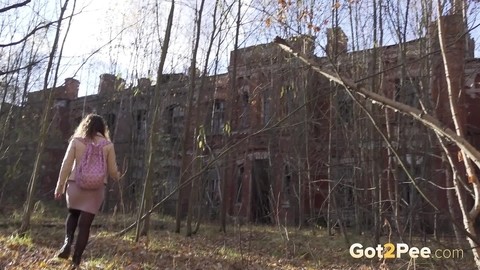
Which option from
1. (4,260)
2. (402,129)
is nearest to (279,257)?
(402,129)

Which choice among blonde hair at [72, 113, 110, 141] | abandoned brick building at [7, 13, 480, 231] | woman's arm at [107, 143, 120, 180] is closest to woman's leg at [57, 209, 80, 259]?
woman's arm at [107, 143, 120, 180]

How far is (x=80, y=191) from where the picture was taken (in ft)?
18.0

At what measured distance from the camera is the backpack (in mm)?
5492

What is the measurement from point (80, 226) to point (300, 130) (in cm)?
999

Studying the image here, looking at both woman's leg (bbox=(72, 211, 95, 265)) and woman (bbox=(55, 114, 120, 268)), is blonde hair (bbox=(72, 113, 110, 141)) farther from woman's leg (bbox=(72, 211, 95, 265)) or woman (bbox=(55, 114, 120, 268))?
woman's leg (bbox=(72, 211, 95, 265))

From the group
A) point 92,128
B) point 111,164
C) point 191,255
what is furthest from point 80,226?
point 191,255

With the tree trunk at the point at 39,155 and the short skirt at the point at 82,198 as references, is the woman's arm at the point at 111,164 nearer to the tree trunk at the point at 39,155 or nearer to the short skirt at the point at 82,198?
the short skirt at the point at 82,198

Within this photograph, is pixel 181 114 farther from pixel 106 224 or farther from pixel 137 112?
pixel 106 224

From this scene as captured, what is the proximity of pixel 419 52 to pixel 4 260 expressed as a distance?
9511mm

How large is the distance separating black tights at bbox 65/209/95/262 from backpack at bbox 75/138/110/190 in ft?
1.01

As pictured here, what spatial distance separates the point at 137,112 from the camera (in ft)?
73.2

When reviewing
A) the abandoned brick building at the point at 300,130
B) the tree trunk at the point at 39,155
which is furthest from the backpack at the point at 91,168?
the tree trunk at the point at 39,155

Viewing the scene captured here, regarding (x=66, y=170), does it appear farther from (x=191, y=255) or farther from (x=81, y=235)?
(x=191, y=255)

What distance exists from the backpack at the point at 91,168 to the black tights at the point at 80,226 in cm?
31
